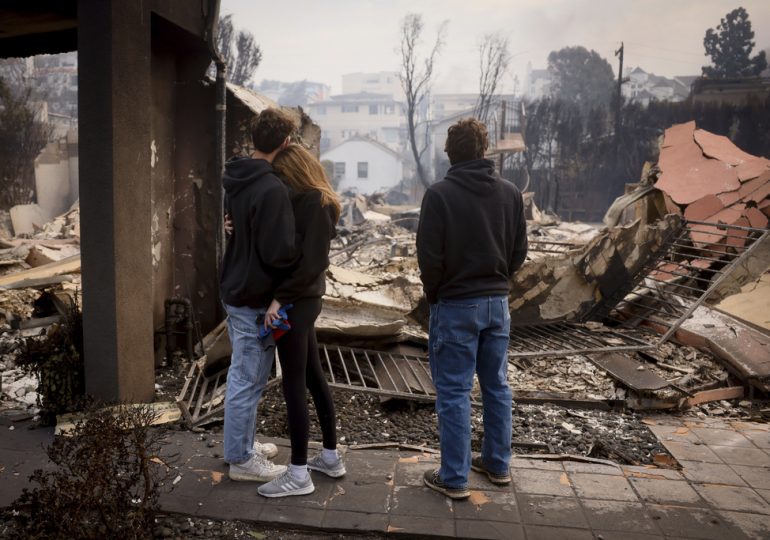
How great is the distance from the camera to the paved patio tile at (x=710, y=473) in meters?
3.46

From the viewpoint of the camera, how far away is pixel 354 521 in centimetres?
292

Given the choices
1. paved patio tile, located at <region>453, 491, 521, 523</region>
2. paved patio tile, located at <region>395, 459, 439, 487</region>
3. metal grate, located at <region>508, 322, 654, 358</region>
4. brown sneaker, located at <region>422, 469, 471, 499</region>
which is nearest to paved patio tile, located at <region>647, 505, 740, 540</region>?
paved patio tile, located at <region>453, 491, 521, 523</region>

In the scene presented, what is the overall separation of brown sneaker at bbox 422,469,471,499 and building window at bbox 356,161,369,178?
150 ft

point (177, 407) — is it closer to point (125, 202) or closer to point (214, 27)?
point (125, 202)

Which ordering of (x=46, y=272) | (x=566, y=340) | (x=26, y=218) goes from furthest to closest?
(x=26, y=218), (x=46, y=272), (x=566, y=340)

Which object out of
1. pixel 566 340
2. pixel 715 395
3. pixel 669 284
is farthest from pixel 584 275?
pixel 715 395

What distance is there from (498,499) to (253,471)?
4.29 feet

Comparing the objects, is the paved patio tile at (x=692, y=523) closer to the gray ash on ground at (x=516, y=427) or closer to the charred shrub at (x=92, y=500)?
the gray ash on ground at (x=516, y=427)

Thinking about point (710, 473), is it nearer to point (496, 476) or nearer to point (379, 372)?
point (496, 476)

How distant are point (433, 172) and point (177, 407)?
42304 mm

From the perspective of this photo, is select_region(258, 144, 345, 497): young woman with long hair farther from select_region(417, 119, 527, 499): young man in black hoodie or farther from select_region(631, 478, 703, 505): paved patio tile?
select_region(631, 478, 703, 505): paved patio tile

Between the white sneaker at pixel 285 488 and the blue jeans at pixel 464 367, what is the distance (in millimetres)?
728

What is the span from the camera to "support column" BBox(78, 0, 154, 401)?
3.93 metres

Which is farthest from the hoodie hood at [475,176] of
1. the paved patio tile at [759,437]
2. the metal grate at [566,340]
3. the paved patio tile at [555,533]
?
the metal grate at [566,340]
